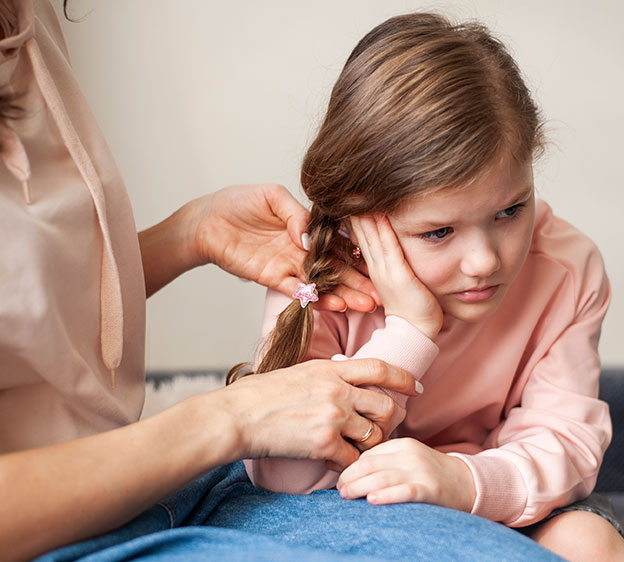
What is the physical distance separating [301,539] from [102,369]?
323 mm

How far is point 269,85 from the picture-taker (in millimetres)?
2094

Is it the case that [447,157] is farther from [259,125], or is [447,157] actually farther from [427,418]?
[259,125]

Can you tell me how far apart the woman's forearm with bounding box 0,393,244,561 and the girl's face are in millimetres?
343

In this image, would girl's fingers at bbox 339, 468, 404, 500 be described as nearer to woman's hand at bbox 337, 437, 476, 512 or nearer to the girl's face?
woman's hand at bbox 337, 437, 476, 512

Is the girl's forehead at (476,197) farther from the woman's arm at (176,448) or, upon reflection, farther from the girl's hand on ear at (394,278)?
the woman's arm at (176,448)

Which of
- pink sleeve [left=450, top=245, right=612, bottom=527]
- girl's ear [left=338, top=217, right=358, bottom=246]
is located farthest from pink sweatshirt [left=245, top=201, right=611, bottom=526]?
girl's ear [left=338, top=217, right=358, bottom=246]

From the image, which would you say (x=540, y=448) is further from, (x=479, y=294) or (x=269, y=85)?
(x=269, y=85)

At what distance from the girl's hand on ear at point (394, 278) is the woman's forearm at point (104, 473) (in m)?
0.31

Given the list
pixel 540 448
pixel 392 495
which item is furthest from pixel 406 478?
pixel 540 448

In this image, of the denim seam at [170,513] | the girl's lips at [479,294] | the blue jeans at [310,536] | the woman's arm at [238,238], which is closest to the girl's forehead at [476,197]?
the girl's lips at [479,294]

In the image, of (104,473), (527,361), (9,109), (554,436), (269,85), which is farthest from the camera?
(269,85)

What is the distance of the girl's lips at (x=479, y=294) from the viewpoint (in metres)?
1.03

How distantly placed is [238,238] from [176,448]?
1.60ft

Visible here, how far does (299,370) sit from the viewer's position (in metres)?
A: 0.90
